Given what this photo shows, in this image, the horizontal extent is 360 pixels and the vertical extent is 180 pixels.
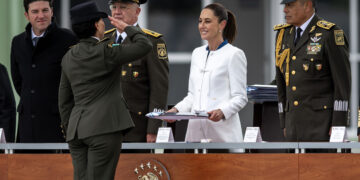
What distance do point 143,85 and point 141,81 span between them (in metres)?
0.03

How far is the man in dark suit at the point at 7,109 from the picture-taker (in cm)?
607

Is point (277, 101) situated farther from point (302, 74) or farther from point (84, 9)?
point (84, 9)

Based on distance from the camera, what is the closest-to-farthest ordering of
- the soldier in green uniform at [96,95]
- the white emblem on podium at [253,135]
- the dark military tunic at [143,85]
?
the soldier in green uniform at [96,95]
the white emblem on podium at [253,135]
the dark military tunic at [143,85]

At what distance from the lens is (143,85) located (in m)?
5.12

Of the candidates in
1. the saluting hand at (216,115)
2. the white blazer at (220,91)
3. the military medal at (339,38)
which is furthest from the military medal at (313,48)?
the saluting hand at (216,115)

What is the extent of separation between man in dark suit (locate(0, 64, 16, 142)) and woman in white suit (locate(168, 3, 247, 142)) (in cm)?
164

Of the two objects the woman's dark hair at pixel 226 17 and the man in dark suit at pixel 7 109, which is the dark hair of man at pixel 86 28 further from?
the man in dark suit at pixel 7 109

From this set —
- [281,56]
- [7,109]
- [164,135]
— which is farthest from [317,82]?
[7,109]

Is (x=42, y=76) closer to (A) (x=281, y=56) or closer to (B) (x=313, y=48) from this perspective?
(A) (x=281, y=56)

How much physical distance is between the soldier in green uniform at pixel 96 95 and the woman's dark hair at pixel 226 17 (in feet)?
2.18

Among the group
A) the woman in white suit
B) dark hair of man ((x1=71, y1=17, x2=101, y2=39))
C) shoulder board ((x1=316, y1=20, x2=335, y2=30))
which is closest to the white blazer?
the woman in white suit

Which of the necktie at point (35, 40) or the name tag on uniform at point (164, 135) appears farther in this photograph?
the necktie at point (35, 40)

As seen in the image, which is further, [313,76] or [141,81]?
[141,81]

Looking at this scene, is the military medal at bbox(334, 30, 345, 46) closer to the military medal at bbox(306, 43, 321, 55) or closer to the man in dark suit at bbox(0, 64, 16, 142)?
the military medal at bbox(306, 43, 321, 55)
